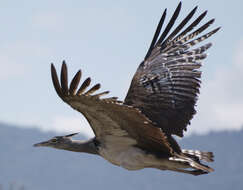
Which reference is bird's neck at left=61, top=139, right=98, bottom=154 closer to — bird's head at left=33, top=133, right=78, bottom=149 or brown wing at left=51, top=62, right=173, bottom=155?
bird's head at left=33, top=133, right=78, bottom=149

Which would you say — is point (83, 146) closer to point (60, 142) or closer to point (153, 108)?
point (60, 142)

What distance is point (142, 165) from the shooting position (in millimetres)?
14211

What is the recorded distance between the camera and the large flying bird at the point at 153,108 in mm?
12523

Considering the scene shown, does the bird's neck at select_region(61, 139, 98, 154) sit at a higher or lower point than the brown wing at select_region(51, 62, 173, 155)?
lower

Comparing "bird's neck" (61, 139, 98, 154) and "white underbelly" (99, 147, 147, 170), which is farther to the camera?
"bird's neck" (61, 139, 98, 154)

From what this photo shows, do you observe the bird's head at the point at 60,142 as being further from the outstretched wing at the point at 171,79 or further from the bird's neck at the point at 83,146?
the outstretched wing at the point at 171,79

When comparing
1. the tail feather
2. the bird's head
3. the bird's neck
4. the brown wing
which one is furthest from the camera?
the bird's head

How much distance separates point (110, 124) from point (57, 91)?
1.65m

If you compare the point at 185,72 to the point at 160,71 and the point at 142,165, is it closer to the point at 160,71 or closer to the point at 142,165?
the point at 160,71

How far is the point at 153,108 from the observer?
15109 mm

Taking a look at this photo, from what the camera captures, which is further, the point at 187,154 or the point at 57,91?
the point at 187,154

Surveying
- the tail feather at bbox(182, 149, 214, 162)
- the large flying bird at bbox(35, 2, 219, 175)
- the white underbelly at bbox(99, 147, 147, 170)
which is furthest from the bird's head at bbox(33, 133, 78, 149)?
the tail feather at bbox(182, 149, 214, 162)

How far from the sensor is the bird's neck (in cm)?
1455

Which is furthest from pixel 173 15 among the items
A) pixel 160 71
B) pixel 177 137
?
pixel 177 137
